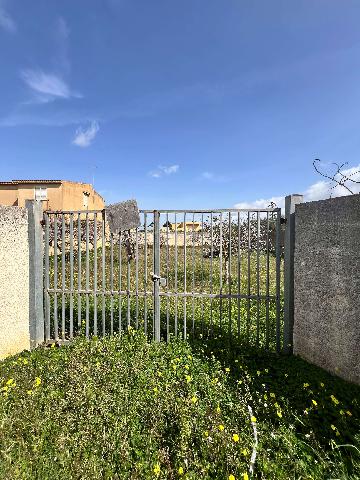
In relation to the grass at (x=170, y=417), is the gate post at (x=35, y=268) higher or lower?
higher

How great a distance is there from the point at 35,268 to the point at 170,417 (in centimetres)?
332

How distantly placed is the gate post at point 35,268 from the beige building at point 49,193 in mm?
19778

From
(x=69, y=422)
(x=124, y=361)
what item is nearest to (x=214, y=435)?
(x=69, y=422)

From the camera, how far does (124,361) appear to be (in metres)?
4.14

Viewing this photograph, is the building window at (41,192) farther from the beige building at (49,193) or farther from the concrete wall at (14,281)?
the concrete wall at (14,281)

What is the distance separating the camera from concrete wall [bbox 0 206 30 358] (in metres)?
4.44

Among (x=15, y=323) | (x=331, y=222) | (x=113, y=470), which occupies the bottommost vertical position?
(x=113, y=470)

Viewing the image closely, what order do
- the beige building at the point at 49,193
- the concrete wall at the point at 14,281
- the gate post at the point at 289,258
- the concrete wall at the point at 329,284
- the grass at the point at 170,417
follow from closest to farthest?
1. the grass at the point at 170,417
2. the concrete wall at the point at 329,284
3. the concrete wall at the point at 14,281
4. the gate post at the point at 289,258
5. the beige building at the point at 49,193

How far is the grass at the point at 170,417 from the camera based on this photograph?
8.07 ft

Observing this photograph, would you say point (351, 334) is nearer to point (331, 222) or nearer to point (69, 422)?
point (331, 222)

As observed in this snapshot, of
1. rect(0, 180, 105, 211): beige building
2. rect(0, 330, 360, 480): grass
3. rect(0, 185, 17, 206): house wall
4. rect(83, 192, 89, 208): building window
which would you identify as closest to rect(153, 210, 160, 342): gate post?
rect(0, 330, 360, 480): grass

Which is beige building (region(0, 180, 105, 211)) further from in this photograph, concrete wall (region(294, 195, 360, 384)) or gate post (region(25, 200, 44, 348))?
concrete wall (region(294, 195, 360, 384))

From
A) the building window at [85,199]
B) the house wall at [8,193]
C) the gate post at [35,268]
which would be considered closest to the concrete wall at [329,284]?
the gate post at [35,268]

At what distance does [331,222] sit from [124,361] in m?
3.43
